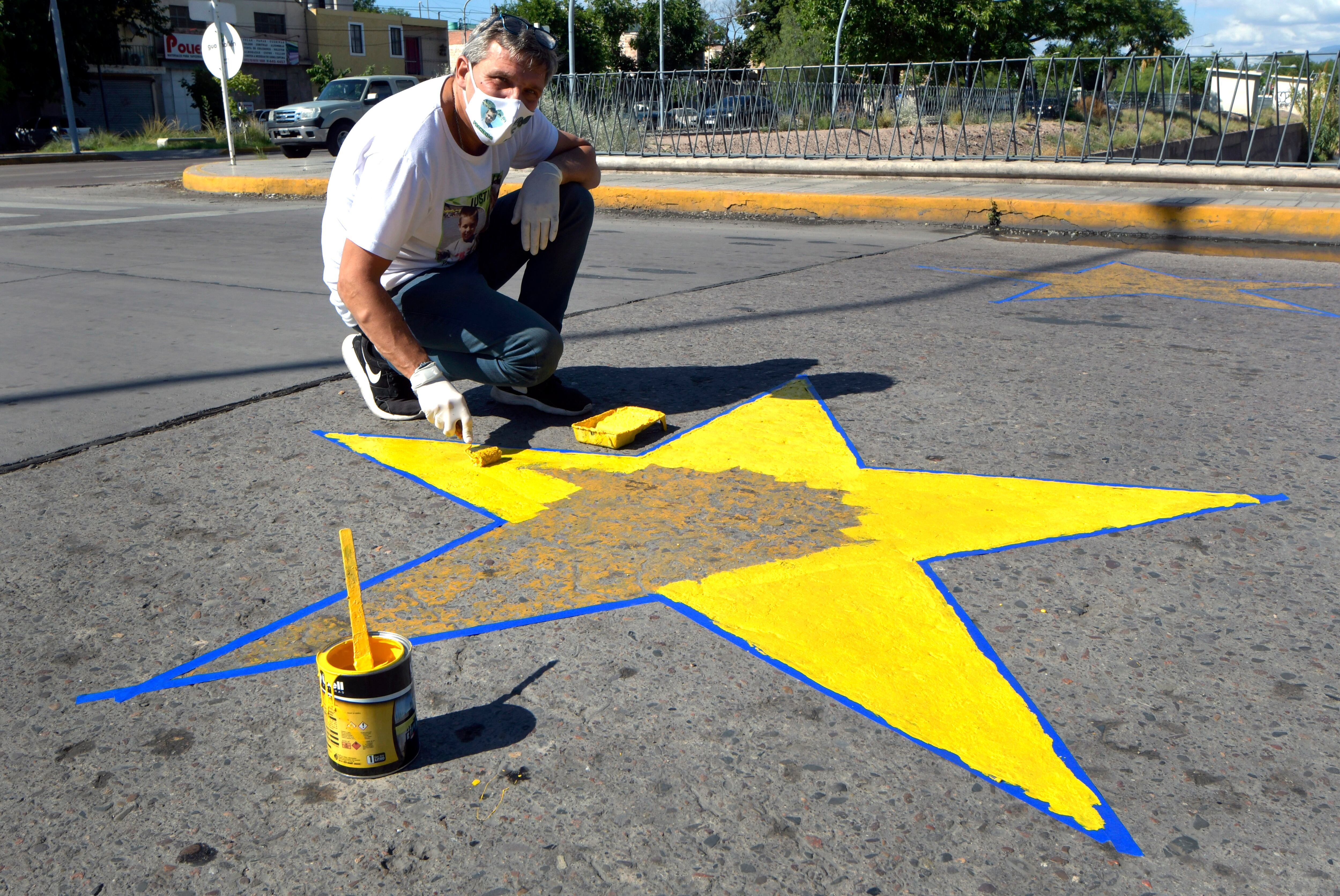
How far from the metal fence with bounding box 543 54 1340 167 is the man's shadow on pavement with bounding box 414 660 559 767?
424 inches

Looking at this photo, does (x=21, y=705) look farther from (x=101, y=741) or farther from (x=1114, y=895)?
(x=1114, y=895)

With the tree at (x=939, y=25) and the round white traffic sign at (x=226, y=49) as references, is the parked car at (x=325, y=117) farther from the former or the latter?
the tree at (x=939, y=25)

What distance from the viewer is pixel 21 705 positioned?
1990 millimetres

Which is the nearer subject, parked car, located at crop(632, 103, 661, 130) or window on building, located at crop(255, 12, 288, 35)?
parked car, located at crop(632, 103, 661, 130)

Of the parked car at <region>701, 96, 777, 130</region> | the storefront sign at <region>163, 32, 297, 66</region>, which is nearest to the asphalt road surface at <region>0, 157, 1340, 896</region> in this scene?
the parked car at <region>701, 96, 777, 130</region>

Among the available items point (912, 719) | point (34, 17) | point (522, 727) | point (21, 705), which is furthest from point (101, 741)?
point (34, 17)

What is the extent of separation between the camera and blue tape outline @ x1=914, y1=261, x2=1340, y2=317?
5.72m

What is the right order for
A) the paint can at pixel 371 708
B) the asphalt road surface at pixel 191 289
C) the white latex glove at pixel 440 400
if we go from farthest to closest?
1. the asphalt road surface at pixel 191 289
2. the white latex glove at pixel 440 400
3. the paint can at pixel 371 708

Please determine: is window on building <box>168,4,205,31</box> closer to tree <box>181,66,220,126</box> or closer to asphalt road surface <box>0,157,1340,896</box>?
tree <box>181,66,220,126</box>

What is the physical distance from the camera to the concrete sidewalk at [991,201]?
8.89 meters

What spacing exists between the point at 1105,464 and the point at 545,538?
1824 millimetres

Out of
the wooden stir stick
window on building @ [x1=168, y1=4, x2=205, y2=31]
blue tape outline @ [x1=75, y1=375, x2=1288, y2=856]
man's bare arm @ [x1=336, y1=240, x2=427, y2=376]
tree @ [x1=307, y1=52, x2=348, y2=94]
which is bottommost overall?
blue tape outline @ [x1=75, y1=375, x2=1288, y2=856]

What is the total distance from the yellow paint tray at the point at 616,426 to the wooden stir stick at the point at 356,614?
1.66 metres

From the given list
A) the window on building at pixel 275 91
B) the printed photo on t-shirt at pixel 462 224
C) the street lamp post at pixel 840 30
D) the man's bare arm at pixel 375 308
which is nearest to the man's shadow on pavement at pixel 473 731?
the man's bare arm at pixel 375 308
